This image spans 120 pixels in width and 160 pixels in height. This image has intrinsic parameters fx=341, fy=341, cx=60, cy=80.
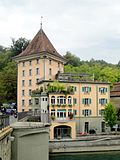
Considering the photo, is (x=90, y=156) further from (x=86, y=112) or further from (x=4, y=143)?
(x=4, y=143)

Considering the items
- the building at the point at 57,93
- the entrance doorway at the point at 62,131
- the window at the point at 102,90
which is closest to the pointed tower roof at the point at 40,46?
the building at the point at 57,93

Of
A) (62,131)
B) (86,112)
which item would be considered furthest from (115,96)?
(62,131)

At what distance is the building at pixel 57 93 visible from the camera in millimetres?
46781

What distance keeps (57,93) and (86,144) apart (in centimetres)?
887

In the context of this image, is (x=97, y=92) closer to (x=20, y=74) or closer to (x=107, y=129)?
(x=107, y=129)

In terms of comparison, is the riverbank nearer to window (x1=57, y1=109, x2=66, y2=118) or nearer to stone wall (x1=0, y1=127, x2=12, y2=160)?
window (x1=57, y1=109, x2=66, y2=118)

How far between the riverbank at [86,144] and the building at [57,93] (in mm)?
3364

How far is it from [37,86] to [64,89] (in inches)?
384

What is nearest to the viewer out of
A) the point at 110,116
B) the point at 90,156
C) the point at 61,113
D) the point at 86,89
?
the point at 90,156

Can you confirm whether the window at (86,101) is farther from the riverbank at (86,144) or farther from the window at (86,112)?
the riverbank at (86,144)

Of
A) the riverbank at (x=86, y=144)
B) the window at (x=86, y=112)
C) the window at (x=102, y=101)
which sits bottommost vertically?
the riverbank at (x=86, y=144)

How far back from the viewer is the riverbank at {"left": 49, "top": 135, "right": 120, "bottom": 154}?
40625 millimetres

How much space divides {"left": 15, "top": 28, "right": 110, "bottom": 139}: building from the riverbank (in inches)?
132

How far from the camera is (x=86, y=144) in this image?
4184 centimetres
